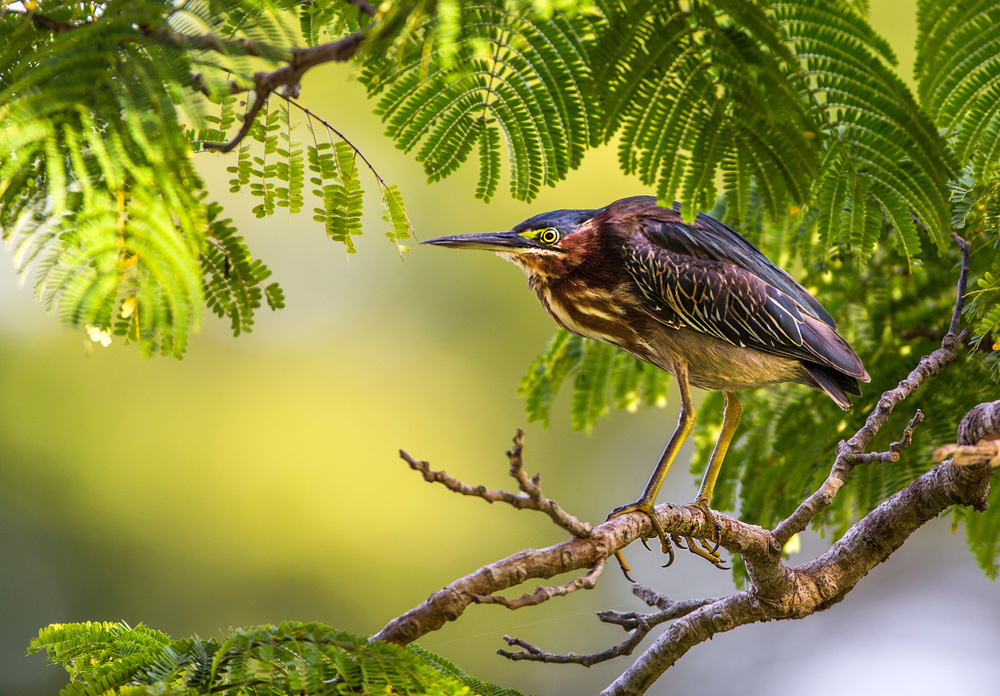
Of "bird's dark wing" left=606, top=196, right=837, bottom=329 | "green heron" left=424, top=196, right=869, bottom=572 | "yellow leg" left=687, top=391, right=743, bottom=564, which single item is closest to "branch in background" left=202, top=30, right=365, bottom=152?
"green heron" left=424, top=196, right=869, bottom=572

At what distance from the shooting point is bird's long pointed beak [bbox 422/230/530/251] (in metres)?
2.15

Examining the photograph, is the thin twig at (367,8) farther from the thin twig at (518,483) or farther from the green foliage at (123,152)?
the thin twig at (518,483)

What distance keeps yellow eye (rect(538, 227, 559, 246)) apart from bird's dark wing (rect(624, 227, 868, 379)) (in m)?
0.20

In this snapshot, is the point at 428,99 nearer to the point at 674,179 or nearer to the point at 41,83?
the point at 674,179

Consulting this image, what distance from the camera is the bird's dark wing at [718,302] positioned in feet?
7.52

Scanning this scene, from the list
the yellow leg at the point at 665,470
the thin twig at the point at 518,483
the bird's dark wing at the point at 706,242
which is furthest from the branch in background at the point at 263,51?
the bird's dark wing at the point at 706,242

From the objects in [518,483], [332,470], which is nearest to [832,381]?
[518,483]

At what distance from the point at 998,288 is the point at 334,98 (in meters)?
7.15

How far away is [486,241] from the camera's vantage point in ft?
7.37

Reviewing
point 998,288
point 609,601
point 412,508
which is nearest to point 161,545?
point 412,508

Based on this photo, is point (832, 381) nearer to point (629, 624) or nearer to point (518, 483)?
point (629, 624)

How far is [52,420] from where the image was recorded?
7.01m

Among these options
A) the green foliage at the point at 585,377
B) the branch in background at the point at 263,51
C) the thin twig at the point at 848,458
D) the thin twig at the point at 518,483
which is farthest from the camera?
the green foliage at the point at 585,377

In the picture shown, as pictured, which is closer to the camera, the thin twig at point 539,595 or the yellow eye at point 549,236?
the thin twig at point 539,595
